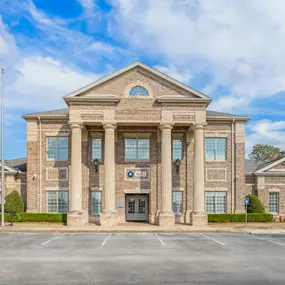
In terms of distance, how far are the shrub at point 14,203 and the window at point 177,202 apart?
12.1 metres

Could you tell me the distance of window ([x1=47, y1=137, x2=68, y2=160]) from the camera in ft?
104

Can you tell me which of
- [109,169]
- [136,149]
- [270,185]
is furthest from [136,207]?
[270,185]

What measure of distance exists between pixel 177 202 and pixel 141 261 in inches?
712

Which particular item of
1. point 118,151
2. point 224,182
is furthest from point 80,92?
point 224,182

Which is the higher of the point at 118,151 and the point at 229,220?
the point at 118,151

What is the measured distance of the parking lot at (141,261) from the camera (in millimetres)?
10883

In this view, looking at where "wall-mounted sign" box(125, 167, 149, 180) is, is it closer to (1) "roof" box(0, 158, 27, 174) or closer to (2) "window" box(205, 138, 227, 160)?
(2) "window" box(205, 138, 227, 160)

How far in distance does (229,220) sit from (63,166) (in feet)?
45.0

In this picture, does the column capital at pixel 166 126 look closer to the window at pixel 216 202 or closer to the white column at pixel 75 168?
the white column at pixel 75 168

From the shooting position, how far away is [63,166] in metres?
31.7

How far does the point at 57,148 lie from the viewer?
31.8 meters

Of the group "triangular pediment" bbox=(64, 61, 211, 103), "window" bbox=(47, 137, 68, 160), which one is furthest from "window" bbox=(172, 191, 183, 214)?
"window" bbox=(47, 137, 68, 160)

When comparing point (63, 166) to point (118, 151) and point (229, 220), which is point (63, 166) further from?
point (229, 220)

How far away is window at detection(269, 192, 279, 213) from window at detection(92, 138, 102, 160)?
578 inches
